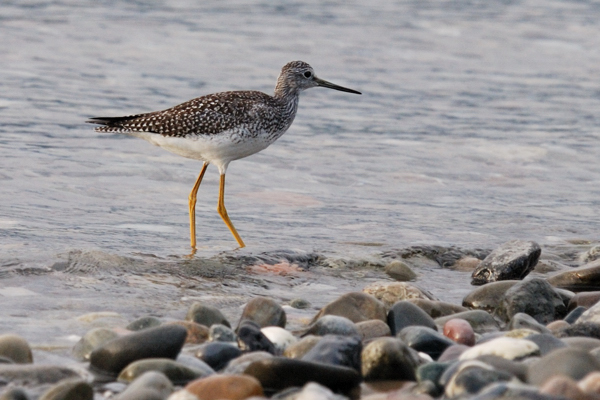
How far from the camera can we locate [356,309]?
6.17 meters

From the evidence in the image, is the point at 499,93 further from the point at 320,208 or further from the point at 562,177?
the point at 320,208

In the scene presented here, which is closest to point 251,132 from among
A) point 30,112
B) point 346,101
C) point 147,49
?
point 30,112

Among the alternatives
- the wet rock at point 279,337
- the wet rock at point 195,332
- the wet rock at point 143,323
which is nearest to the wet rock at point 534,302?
the wet rock at point 279,337

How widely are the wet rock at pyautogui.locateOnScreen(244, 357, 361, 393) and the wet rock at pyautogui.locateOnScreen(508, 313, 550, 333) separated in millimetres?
1663

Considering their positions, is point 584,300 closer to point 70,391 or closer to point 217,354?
point 217,354

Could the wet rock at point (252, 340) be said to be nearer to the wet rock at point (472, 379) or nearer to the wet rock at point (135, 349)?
the wet rock at point (135, 349)

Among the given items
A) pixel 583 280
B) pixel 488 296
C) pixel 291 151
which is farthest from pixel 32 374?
pixel 291 151

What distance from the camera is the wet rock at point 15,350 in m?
5.17

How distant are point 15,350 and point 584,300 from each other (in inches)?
159

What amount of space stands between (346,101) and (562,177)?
554cm

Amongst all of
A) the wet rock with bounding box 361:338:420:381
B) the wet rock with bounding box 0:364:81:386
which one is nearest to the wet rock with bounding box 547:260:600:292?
the wet rock with bounding box 361:338:420:381

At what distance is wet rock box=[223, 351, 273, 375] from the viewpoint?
494 cm

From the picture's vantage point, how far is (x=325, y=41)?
21.3 m

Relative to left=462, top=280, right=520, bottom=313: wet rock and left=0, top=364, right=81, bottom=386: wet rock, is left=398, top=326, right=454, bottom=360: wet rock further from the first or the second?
left=0, top=364, right=81, bottom=386: wet rock
